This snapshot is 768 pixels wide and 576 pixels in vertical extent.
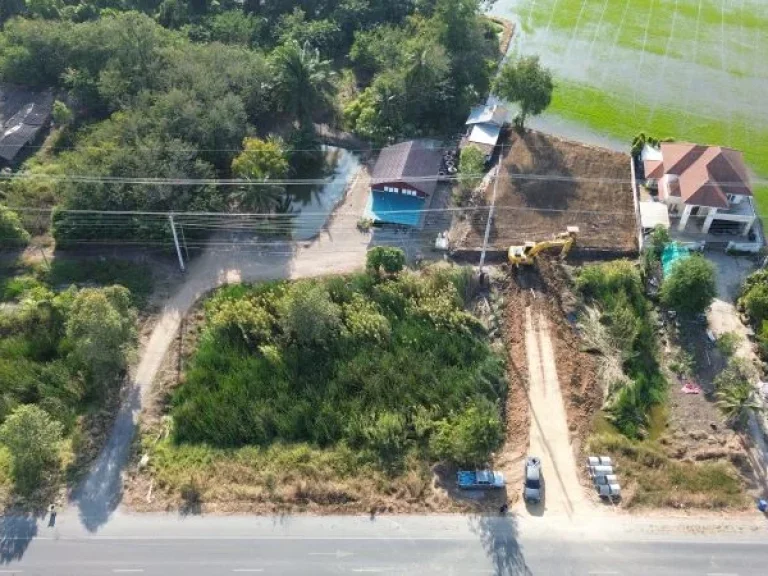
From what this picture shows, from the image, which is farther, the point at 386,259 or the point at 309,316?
the point at 386,259

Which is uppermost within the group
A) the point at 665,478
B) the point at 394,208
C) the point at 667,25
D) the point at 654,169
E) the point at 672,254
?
the point at 667,25

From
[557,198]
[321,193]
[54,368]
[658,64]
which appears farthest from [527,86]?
[54,368]

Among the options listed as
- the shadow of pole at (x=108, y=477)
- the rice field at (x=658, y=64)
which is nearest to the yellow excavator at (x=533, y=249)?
the rice field at (x=658, y=64)

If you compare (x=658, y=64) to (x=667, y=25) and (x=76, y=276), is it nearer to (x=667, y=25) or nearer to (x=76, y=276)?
(x=667, y=25)

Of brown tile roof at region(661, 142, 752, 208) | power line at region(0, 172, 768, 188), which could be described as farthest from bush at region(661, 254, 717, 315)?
power line at region(0, 172, 768, 188)

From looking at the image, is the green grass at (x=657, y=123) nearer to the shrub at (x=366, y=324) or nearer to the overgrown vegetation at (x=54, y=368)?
the shrub at (x=366, y=324)

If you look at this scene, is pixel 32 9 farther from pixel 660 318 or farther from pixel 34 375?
pixel 660 318
